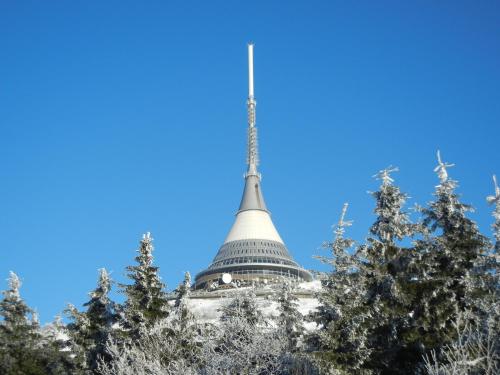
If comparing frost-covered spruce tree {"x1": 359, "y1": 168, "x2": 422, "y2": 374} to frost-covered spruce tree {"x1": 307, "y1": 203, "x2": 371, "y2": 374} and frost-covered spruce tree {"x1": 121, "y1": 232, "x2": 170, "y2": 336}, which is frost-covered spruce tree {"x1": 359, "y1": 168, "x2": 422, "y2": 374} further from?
frost-covered spruce tree {"x1": 121, "y1": 232, "x2": 170, "y2": 336}

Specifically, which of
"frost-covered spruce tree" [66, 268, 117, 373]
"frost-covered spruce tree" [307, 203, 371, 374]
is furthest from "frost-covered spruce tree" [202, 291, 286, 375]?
"frost-covered spruce tree" [66, 268, 117, 373]

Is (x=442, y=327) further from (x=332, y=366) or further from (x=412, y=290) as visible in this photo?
(x=332, y=366)

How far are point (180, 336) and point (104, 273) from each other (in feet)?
22.0

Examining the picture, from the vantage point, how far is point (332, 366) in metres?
25.0

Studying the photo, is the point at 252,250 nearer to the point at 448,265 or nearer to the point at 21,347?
the point at 21,347

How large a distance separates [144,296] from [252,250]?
190ft

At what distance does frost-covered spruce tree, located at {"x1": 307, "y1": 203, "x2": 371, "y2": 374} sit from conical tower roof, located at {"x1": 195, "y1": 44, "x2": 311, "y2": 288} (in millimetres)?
53356

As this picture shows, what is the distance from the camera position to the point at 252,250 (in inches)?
3526

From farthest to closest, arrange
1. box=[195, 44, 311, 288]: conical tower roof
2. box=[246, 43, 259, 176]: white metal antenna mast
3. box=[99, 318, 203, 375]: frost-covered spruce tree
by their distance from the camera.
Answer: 1. box=[246, 43, 259, 176]: white metal antenna mast
2. box=[195, 44, 311, 288]: conical tower roof
3. box=[99, 318, 203, 375]: frost-covered spruce tree

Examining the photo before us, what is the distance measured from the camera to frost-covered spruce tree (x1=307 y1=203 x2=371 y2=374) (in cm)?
2520

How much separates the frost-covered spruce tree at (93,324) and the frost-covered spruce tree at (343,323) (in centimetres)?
1187

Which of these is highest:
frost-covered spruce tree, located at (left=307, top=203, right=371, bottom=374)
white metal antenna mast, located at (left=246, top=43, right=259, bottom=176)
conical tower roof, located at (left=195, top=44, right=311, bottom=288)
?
white metal antenna mast, located at (left=246, top=43, right=259, bottom=176)

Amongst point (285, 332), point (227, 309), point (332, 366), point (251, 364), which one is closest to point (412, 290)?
point (332, 366)

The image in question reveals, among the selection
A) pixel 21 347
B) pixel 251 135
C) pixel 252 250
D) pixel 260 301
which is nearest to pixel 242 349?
pixel 21 347
